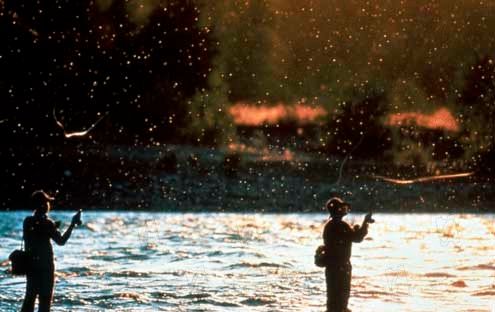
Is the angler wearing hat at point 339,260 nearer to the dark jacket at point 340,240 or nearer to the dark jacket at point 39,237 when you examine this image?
the dark jacket at point 340,240

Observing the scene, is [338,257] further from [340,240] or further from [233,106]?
[233,106]

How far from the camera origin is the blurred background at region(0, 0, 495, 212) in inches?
1607

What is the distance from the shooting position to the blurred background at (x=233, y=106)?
40.8 meters

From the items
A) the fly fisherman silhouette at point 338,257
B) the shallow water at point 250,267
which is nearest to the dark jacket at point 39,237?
the shallow water at point 250,267

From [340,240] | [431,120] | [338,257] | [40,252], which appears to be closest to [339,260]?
[338,257]

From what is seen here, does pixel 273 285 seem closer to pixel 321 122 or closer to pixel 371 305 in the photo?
pixel 371 305

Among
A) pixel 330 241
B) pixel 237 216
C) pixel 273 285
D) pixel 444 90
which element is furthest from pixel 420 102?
pixel 330 241

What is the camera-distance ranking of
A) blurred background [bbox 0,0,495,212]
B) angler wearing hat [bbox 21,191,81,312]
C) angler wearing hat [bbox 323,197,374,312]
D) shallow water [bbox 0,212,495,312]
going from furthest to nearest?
blurred background [bbox 0,0,495,212]
shallow water [bbox 0,212,495,312]
angler wearing hat [bbox 21,191,81,312]
angler wearing hat [bbox 323,197,374,312]

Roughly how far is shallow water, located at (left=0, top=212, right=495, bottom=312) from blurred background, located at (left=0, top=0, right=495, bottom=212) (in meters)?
6.33

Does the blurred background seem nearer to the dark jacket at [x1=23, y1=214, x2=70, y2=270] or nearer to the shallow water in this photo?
the shallow water

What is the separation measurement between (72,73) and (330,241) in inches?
1351

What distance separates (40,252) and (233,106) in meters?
31.2

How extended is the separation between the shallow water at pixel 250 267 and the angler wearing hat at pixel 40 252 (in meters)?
2.61

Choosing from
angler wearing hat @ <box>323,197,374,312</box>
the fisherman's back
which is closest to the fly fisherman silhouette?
angler wearing hat @ <box>323,197,374,312</box>
